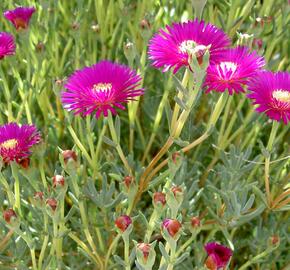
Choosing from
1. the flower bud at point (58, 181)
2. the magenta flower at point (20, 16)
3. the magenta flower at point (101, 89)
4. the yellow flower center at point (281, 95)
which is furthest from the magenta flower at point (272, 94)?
the magenta flower at point (20, 16)

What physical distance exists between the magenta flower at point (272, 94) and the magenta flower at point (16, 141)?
308mm

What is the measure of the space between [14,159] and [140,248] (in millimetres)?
219

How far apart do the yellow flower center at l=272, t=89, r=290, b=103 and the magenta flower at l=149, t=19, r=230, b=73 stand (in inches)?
3.7

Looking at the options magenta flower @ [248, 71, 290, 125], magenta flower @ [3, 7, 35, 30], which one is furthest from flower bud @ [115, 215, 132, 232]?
magenta flower @ [3, 7, 35, 30]

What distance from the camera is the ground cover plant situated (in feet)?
2.48

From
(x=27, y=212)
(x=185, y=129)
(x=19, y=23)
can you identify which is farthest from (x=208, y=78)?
(x=27, y=212)

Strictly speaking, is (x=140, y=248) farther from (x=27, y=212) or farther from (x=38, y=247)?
(x=27, y=212)

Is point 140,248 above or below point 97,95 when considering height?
below

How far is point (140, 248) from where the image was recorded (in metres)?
0.69

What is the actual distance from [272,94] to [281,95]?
0.02m

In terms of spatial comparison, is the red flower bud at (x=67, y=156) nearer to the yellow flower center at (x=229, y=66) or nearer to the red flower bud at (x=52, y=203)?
the red flower bud at (x=52, y=203)

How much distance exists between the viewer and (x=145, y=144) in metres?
1.13

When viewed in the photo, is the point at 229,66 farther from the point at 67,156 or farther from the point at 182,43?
the point at 67,156

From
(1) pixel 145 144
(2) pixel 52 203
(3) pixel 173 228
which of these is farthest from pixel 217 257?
(1) pixel 145 144
